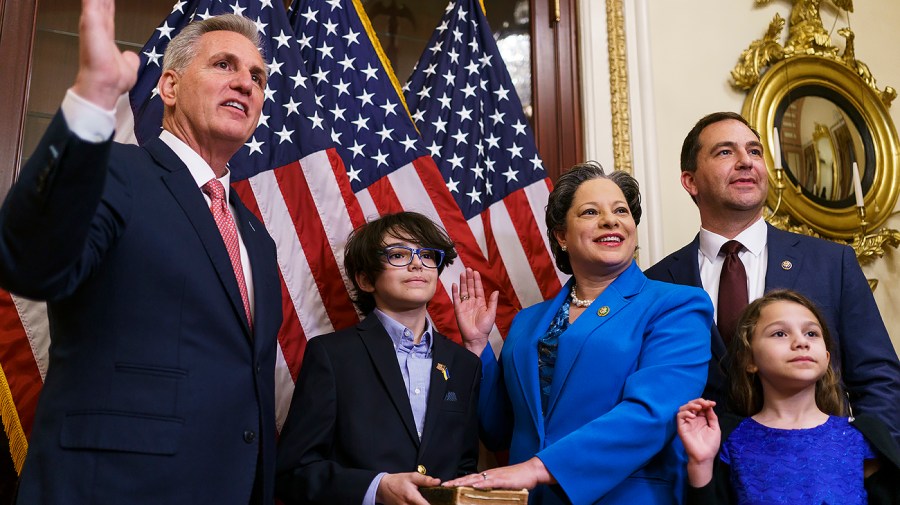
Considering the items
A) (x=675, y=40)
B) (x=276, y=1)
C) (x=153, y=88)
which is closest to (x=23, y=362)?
(x=153, y=88)

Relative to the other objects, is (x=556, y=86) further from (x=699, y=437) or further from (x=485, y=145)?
(x=699, y=437)

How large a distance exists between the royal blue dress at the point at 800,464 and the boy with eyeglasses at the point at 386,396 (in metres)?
0.82

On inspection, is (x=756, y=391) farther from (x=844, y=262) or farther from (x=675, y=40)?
(x=675, y=40)

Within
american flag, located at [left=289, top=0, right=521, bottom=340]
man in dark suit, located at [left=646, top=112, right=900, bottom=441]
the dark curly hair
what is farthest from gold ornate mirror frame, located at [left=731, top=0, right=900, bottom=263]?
the dark curly hair

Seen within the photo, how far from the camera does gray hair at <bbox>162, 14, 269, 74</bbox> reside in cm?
243

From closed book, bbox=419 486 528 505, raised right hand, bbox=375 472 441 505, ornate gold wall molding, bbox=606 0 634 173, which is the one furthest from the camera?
ornate gold wall molding, bbox=606 0 634 173

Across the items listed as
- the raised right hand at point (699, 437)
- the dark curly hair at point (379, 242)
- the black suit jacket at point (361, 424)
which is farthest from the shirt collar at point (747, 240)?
the black suit jacket at point (361, 424)

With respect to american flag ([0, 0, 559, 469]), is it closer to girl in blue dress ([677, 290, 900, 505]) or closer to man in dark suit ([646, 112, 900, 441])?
man in dark suit ([646, 112, 900, 441])

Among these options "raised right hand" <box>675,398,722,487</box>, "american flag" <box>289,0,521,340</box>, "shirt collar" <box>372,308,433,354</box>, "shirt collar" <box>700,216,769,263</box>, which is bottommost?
"raised right hand" <box>675,398,722,487</box>

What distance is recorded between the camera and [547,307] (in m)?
2.87

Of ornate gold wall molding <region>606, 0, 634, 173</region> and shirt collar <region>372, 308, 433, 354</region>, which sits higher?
ornate gold wall molding <region>606, 0, 634, 173</region>

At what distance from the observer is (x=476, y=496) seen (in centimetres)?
193

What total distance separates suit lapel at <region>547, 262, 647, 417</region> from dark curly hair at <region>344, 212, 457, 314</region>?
0.58 meters

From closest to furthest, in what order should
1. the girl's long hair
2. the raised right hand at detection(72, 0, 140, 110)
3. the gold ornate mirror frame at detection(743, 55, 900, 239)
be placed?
the raised right hand at detection(72, 0, 140, 110), the girl's long hair, the gold ornate mirror frame at detection(743, 55, 900, 239)
